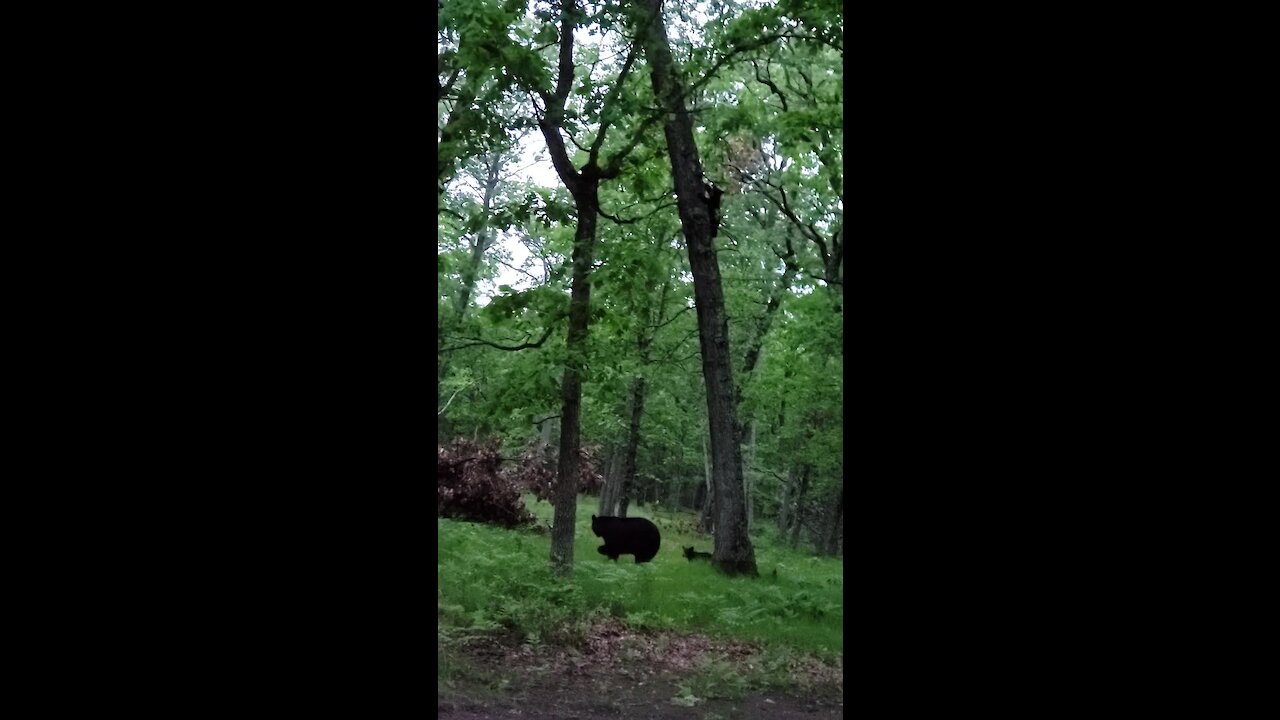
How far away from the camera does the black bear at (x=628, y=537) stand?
21.5ft

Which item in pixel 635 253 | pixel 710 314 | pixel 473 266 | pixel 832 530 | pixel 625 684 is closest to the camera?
pixel 625 684

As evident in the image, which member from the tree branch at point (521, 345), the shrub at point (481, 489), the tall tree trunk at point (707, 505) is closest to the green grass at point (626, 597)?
the shrub at point (481, 489)

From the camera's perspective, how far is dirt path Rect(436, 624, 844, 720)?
5121 mm

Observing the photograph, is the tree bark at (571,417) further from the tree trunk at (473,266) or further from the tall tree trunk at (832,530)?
the tall tree trunk at (832,530)

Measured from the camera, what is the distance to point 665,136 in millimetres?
6738

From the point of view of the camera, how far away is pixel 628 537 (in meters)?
6.57

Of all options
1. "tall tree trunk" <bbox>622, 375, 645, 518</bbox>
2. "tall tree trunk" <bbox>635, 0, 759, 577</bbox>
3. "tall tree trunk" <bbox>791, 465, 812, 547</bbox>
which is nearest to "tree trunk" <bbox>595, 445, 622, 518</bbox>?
"tall tree trunk" <bbox>622, 375, 645, 518</bbox>

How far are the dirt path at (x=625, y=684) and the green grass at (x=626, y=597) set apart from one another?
13 cm

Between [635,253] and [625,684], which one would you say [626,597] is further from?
[635,253]

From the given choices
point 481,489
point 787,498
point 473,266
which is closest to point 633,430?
point 481,489

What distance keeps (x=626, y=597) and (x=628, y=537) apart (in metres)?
0.49

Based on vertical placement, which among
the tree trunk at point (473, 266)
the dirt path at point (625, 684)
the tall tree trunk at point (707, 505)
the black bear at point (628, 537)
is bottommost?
the dirt path at point (625, 684)
